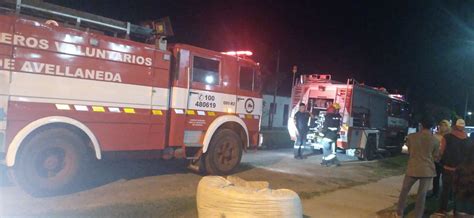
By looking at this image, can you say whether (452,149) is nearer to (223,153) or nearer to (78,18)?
(223,153)

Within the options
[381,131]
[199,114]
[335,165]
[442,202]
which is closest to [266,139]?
[381,131]

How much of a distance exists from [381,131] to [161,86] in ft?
34.5

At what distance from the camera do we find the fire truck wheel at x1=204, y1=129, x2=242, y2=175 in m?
9.41

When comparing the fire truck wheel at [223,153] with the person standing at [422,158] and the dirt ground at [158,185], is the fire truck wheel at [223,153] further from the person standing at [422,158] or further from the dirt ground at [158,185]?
the person standing at [422,158]

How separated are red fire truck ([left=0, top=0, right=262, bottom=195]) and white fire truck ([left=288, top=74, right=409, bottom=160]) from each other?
5418 millimetres

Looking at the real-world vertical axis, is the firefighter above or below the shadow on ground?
above

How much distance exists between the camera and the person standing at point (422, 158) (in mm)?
6637

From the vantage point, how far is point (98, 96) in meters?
7.32

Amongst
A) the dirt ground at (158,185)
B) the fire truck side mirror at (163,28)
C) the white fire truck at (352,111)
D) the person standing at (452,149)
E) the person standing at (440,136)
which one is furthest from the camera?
the white fire truck at (352,111)

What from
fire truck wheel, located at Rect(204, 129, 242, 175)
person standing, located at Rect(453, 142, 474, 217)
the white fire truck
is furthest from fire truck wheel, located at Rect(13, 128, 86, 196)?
the white fire truck

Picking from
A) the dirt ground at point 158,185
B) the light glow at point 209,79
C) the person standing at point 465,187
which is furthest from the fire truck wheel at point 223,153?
the person standing at point 465,187

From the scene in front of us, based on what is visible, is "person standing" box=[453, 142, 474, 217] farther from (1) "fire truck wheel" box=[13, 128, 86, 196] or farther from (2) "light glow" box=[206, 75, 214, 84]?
(1) "fire truck wheel" box=[13, 128, 86, 196]

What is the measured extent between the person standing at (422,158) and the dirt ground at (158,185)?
161 centimetres

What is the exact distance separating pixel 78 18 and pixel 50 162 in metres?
2.29
